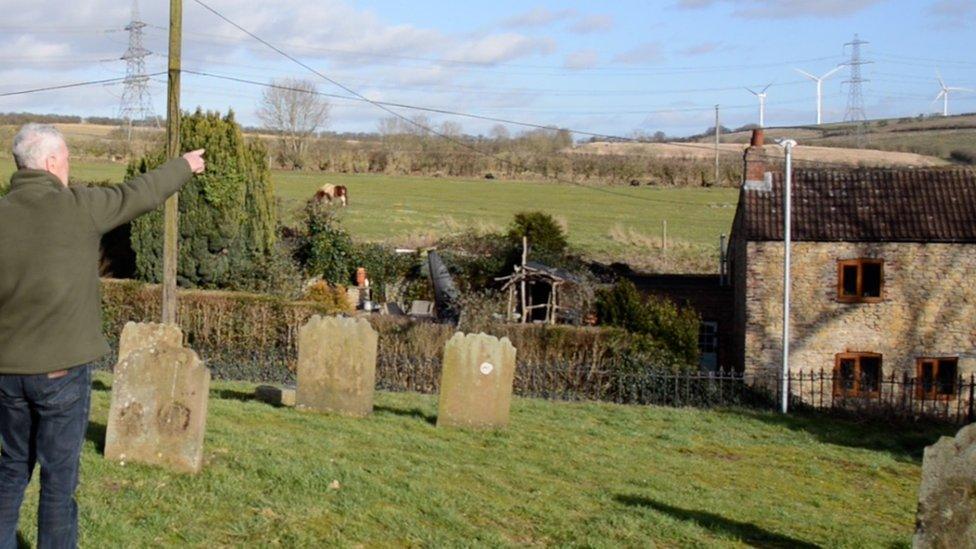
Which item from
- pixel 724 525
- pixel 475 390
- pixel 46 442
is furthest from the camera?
pixel 475 390

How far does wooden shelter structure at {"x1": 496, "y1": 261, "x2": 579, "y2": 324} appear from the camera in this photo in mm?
31922

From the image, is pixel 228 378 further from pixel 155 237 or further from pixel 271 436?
pixel 271 436

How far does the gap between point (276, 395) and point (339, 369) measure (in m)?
1.35

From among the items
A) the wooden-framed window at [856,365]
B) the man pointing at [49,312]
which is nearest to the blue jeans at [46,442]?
the man pointing at [49,312]

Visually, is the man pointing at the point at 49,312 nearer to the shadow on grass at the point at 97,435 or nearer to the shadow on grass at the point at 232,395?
the shadow on grass at the point at 97,435

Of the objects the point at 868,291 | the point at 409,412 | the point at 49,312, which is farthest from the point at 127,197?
the point at 868,291

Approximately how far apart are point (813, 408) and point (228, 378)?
11607 millimetres

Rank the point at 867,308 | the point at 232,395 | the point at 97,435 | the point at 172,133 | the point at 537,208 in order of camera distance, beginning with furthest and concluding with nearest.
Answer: the point at 537,208 < the point at 867,308 < the point at 172,133 < the point at 232,395 < the point at 97,435

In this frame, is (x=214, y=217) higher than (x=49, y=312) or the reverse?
higher

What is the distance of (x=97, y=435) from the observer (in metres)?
9.90

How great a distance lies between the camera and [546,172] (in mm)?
74312

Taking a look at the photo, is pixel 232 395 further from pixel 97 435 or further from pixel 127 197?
pixel 127 197

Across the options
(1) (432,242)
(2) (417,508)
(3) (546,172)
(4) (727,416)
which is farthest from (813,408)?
(3) (546,172)

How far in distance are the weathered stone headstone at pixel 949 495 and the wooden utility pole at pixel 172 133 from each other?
1318 centimetres
